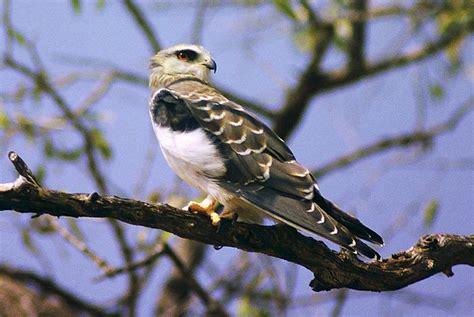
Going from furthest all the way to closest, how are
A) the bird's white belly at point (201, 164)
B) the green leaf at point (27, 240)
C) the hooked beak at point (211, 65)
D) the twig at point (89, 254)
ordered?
1. the green leaf at point (27, 240)
2. the hooked beak at point (211, 65)
3. the twig at point (89, 254)
4. the bird's white belly at point (201, 164)

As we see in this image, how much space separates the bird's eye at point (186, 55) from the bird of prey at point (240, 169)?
536 mm

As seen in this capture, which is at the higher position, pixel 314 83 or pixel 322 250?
pixel 314 83

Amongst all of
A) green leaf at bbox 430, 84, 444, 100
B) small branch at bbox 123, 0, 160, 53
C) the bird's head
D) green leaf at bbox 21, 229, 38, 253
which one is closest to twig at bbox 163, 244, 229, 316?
the bird's head

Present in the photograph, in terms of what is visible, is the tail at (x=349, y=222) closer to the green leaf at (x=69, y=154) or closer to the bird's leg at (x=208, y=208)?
the bird's leg at (x=208, y=208)

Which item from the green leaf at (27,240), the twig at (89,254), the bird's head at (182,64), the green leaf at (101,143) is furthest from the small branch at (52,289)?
the bird's head at (182,64)

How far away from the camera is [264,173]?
2.29 m

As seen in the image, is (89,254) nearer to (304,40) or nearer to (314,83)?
(314,83)

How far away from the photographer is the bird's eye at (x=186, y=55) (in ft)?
10.3

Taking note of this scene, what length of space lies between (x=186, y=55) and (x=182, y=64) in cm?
4

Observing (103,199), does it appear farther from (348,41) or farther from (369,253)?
(348,41)

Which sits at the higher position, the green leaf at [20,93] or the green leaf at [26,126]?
the green leaf at [20,93]

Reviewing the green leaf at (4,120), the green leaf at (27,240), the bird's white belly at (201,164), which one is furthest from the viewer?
the green leaf at (27,240)

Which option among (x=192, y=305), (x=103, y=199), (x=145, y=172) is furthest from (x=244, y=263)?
(x=103, y=199)

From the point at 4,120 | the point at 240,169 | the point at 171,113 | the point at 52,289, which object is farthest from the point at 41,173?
the point at 240,169
